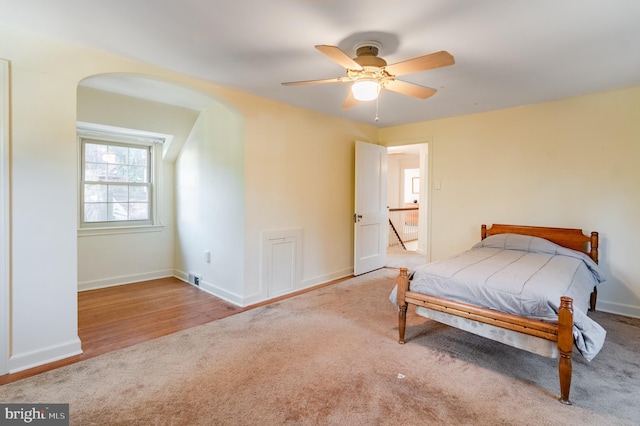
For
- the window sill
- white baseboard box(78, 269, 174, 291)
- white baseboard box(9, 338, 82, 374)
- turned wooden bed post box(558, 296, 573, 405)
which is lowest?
white baseboard box(9, 338, 82, 374)

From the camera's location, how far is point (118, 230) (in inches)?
173

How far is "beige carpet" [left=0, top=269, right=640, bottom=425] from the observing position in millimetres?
1789

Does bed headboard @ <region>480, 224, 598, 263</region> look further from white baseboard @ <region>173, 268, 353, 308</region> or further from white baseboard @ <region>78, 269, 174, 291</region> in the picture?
white baseboard @ <region>78, 269, 174, 291</region>

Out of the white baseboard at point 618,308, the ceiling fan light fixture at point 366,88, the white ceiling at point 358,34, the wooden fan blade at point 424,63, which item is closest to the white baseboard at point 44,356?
the white ceiling at point 358,34

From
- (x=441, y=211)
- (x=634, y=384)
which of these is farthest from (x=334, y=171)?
(x=634, y=384)

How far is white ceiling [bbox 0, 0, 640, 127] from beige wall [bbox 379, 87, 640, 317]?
0.50m

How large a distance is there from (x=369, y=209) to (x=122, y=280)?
3765 millimetres

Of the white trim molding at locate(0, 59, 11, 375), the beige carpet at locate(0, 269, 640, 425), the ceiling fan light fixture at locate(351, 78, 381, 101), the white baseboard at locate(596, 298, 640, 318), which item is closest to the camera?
the beige carpet at locate(0, 269, 640, 425)

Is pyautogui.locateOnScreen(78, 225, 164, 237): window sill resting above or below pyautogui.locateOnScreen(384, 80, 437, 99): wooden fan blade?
below

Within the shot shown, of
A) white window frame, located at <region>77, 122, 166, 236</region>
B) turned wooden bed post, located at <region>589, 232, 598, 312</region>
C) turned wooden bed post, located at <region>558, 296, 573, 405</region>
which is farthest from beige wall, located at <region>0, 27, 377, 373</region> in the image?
turned wooden bed post, located at <region>589, 232, 598, 312</region>

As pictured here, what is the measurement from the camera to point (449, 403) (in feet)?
6.23

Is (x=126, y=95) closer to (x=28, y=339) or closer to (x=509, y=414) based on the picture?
(x=28, y=339)

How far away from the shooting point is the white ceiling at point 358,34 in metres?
1.87

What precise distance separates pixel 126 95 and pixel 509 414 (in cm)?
478
